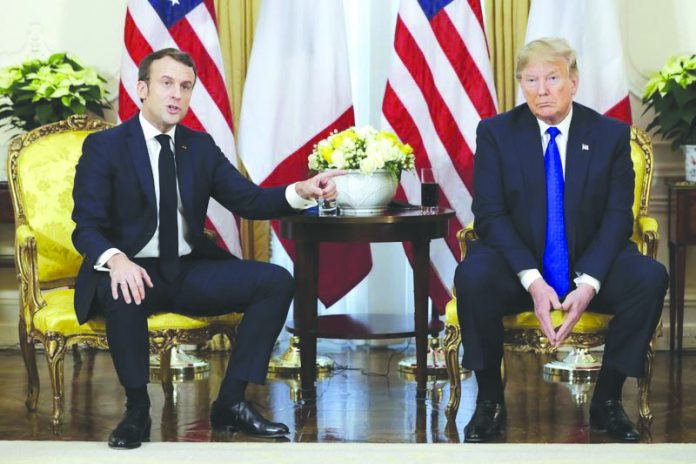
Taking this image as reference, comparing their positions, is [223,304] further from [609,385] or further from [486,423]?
[609,385]

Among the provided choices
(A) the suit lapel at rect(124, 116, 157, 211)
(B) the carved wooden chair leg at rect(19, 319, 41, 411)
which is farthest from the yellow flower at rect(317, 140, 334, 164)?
(B) the carved wooden chair leg at rect(19, 319, 41, 411)

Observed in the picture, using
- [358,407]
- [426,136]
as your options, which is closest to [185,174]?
[358,407]

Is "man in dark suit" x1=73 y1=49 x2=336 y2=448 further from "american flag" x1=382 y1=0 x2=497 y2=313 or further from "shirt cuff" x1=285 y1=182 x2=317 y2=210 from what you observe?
"american flag" x1=382 y1=0 x2=497 y2=313

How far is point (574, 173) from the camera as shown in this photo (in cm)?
407

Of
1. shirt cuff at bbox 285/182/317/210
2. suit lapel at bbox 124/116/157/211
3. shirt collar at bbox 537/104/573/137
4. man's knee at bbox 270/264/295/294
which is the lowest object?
man's knee at bbox 270/264/295/294

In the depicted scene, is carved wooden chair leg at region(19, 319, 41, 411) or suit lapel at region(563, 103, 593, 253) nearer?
suit lapel at region(563, 103, 593, 253)

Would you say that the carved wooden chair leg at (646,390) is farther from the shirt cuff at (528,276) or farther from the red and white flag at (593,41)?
the red and white flag at (593,41)

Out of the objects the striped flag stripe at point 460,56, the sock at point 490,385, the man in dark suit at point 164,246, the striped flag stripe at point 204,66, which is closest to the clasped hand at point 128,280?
the man in dark suit at point 164,246

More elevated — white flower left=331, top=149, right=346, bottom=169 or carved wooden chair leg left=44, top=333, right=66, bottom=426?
white flower left=331, top=149, right=346, bottom=169

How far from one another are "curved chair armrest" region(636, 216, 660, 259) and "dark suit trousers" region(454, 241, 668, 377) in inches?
10.4

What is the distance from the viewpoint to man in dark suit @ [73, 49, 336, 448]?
387 cm

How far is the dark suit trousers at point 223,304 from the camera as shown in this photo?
3.87m

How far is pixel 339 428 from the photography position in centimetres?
414

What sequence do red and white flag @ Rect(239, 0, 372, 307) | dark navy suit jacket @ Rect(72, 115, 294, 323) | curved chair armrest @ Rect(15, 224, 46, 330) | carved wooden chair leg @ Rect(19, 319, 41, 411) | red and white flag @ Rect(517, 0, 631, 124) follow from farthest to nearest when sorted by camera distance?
red and white flag @ Rect(239, 0, 372, 307) → red and white flag @ Rect(517, 0, 631, 124) → carved wooden chair leg @ Rect(19, 319, 41, 411) → curved chair armrest @ Rect(15, 224, 46, 330) → dark navy suit jacket @ Rect(72, 115, 294, 323)
